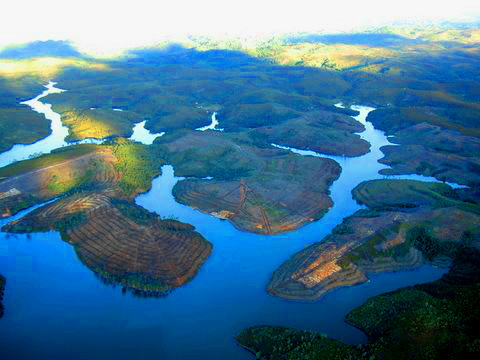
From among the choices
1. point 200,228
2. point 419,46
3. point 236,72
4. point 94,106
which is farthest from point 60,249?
point 419,46

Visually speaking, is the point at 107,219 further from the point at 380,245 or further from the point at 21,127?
the point at 21,127

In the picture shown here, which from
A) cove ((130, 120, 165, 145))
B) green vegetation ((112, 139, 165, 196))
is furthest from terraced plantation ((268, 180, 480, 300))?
cove ((130, 120, 165, 145))

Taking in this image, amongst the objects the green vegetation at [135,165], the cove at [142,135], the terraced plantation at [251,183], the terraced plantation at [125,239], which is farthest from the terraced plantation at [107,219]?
the cove at [142,135]

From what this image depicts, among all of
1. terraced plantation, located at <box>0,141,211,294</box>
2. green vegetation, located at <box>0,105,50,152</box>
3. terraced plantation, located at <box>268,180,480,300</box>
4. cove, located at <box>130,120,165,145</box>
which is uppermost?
terraced plantation, located at <box>268,180,480,300</box>

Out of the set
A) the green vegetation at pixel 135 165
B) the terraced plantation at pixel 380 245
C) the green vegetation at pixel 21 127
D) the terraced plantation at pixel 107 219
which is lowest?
the green vegetation at pixel 21 127

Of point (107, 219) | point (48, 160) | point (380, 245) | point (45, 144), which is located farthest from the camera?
point (45, 144)

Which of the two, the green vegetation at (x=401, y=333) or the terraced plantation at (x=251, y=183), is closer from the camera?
the green vegetation at (x=401, y=333)

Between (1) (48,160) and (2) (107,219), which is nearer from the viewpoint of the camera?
(2) (107,219)

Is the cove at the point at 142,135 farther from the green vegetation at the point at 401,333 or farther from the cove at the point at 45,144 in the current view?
the green vegetation at the point at 401,333

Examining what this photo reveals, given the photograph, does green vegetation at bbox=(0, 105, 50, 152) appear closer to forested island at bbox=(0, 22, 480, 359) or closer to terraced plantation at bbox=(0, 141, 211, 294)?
forested island at bbox=(0, 22, 480, 359)

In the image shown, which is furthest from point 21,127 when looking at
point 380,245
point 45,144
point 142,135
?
point 380,245

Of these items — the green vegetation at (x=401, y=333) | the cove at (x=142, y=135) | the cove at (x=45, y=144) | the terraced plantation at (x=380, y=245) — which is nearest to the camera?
the green vegetation at (x=401, y=333)

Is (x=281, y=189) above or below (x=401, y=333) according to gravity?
below

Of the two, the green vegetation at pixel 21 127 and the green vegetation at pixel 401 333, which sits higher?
the green vegetation at pixel 401 333
